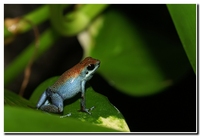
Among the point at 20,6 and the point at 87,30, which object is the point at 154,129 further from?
the point at 20,6

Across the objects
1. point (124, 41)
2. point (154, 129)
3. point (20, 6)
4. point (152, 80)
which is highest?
point (20, 6)

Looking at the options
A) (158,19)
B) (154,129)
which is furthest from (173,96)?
(158,19)

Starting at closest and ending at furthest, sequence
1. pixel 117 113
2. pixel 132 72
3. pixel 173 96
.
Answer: pixel 117 113, pixel 173 96, pixel 132 72

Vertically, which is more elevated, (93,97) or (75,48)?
(75,48)

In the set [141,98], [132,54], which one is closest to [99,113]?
[141,98]

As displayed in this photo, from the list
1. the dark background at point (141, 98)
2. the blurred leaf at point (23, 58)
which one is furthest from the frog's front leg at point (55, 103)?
the blurred leaf at point (23, 58)

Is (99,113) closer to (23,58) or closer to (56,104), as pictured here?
(56,104)

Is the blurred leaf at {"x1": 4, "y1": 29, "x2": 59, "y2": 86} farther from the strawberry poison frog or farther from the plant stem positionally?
the strawberry poison frog
